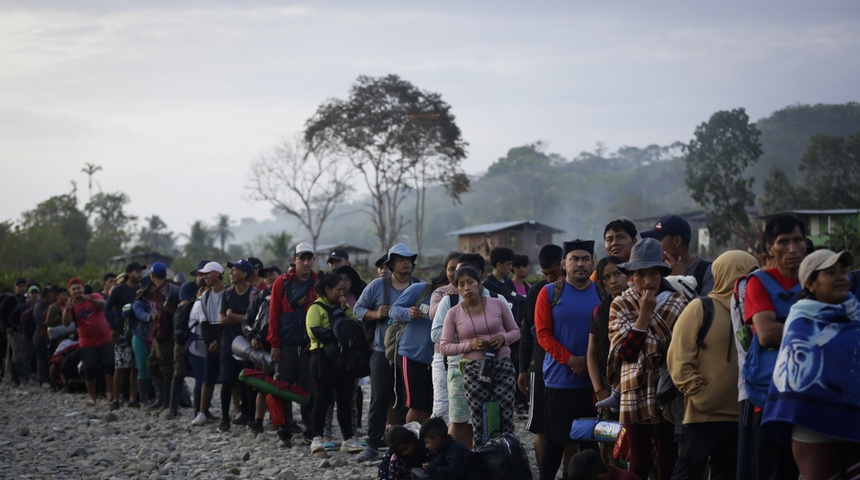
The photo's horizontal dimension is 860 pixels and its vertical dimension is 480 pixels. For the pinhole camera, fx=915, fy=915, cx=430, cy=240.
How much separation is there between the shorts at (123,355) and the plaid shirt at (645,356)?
1008cm

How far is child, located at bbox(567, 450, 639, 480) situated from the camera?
5.25 m

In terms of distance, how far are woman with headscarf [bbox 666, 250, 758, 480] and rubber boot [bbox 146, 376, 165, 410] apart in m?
9.87

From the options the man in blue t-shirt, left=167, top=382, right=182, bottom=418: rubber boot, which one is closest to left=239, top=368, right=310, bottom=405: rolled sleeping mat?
left=167, top=382, right=182, bottom=418: rubber boot

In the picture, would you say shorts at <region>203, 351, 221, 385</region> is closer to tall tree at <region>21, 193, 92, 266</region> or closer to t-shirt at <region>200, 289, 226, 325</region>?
t-shirt at <region>200, 289, 226, 325</region>

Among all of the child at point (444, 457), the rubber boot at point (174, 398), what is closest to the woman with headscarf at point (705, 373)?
the child at point (444, 457)

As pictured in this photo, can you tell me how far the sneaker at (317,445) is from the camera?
948 centimetres

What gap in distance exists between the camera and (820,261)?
430 centimetres

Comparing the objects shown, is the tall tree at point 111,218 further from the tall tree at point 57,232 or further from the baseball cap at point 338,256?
the baseball cap at point 338,256

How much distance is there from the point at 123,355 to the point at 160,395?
94 cm

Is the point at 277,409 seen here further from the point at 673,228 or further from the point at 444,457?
the point at 673,228

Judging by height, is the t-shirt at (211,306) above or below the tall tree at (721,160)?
below

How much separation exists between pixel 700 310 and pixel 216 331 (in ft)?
25.3

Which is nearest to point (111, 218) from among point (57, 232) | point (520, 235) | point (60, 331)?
point (57, 232)

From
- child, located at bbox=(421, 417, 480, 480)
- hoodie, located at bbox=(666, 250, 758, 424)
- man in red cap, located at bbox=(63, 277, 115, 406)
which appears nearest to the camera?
hoodie, located at bbox=(666, 250, 758, 424)
